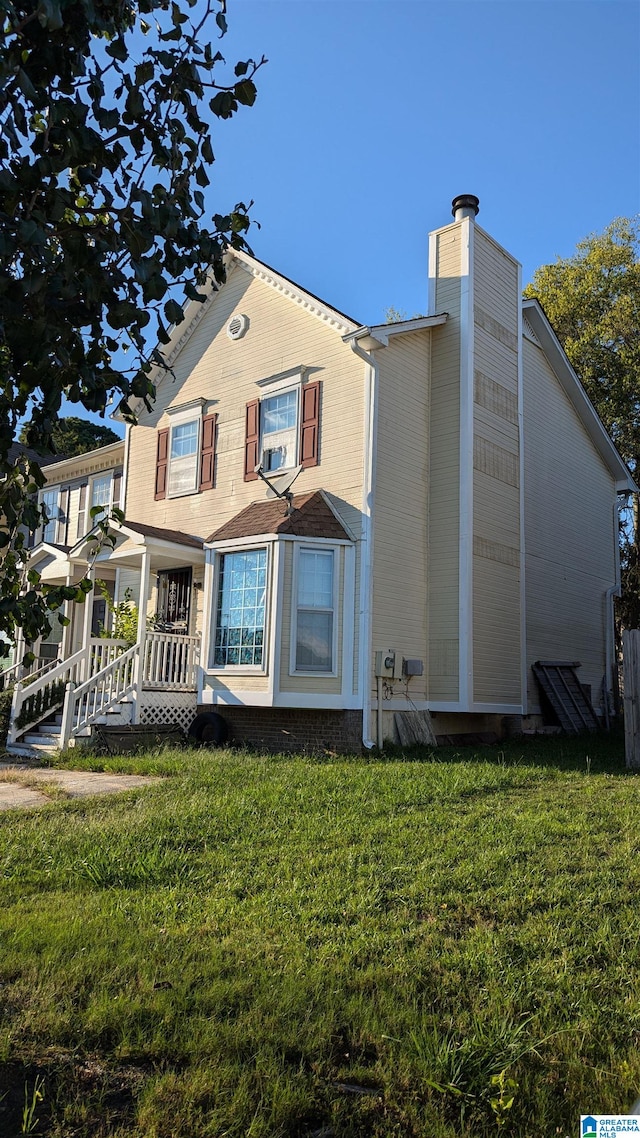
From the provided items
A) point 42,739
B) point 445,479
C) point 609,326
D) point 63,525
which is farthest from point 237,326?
point 609,326

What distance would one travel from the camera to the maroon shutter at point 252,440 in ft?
46.7

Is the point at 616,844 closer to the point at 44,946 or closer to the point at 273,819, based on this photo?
the point at 273,819

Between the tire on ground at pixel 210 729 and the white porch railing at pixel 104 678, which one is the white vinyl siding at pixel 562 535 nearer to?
the tire on ground at pixel 210 729

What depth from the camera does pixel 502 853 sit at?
5934 millimetres

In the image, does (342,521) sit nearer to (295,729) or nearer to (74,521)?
(295,729)

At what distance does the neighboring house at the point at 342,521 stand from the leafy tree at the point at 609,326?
6.57m

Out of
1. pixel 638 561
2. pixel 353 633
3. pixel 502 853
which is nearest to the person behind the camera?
pixel 502 853

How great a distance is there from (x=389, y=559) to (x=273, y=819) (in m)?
6.25

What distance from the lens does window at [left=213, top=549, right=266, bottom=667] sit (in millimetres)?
12484

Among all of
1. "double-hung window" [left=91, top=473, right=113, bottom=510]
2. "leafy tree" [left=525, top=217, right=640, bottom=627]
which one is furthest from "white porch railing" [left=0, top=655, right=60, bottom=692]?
"leafy tree" [left=525, top=217, right=640, bottom=627]

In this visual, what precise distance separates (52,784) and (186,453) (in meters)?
7.96

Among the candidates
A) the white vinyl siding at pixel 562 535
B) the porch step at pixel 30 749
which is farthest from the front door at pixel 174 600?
the white vinyl siding at pixel 562 535

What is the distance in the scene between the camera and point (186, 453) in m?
15.8

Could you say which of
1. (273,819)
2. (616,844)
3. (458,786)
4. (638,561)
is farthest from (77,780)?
(638,561)
